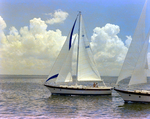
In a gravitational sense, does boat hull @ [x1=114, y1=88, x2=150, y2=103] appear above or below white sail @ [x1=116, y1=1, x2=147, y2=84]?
below

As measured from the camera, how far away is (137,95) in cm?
2777

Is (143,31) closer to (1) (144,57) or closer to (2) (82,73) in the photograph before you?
(1) (144,57)

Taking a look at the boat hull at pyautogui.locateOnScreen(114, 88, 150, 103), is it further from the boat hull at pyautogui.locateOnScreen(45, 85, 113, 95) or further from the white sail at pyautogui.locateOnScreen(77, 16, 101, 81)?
the white sail at pyautogui.locateOnScreen(77, 16, 101, 81)

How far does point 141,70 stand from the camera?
25344mm

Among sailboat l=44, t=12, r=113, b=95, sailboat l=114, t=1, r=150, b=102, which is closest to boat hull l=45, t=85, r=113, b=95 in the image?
sailboat l=44, t=12, r=113, b=95

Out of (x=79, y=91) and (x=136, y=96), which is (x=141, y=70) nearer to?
(x=136, y=96)

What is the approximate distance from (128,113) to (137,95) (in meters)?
5.04

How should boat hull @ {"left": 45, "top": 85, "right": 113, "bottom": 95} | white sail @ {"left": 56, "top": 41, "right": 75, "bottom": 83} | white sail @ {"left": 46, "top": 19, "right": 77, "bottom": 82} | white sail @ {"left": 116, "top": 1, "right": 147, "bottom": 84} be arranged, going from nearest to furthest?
white sail @ {"left": 116, "top": 1, "right": 147, "bottom": 84} < boat hull @ {"left": 45, "top": 85, "right": 113, "bottom": 95} < white sail @ {"left": 56, "top": 41, "right": 75, "bottom": 83} < white sail @ {"left": 46, "top": 19, "right": 77, "bottom": 82}

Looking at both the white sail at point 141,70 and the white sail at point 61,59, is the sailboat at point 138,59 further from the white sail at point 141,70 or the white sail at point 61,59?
the white sail at point 61,59

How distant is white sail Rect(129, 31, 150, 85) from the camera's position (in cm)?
2519

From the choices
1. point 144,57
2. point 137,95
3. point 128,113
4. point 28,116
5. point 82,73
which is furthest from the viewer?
point 82,73

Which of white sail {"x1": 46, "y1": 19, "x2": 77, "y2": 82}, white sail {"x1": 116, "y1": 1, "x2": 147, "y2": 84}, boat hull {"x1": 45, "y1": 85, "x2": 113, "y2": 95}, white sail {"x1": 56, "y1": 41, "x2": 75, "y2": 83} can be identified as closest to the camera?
white sail {"x1": 116, "y1": 1, "x2": 147, "y2": 84}

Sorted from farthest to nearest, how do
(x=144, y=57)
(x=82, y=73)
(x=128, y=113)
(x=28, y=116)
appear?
(x=82, y=73) → (x=144, y=57) → (x=128, y=113) → (x=28, y=116)

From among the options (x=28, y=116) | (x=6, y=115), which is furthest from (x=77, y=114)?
(x=6, y=115)
